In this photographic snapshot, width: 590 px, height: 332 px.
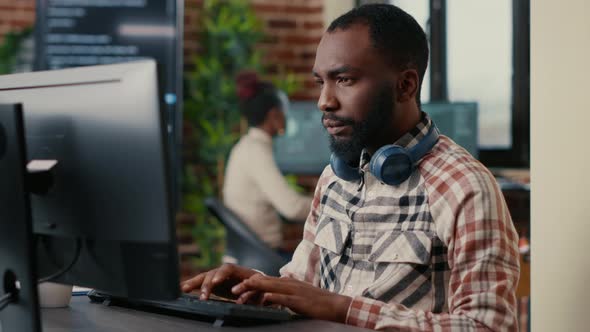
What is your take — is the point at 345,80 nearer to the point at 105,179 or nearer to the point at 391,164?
the point at 391,164

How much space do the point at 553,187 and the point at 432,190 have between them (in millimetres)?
454

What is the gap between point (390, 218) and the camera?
5.54 ft

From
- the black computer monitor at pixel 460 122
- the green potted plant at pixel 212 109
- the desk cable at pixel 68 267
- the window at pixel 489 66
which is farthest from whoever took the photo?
the green potted plant at pixel 212 109

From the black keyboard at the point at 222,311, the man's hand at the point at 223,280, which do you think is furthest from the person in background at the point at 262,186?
the black keyboard at the point at 222,311

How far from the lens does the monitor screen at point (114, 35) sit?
15.7ft

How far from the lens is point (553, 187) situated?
1942mm

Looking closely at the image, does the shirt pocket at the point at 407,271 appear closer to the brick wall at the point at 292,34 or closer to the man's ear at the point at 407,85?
the man's ear at the point at 407,85

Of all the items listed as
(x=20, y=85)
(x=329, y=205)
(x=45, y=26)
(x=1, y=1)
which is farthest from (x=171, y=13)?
(x=20, y=85)

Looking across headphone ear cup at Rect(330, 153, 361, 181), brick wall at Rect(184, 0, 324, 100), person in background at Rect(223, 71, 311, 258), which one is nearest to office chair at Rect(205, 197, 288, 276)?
person in background at Rect(223, 71, 311, 258)

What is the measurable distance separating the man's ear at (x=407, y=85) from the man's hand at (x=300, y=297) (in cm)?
47

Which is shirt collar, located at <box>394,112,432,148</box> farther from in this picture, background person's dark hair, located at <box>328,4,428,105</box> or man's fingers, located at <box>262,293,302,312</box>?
man's fingers, located at <box>262,293,302,312</box>

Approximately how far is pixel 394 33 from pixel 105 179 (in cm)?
80

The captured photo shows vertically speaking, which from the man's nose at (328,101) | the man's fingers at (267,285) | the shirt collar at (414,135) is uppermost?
the man's nose at (328,101)

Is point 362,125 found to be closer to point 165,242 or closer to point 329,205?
point 329,205
